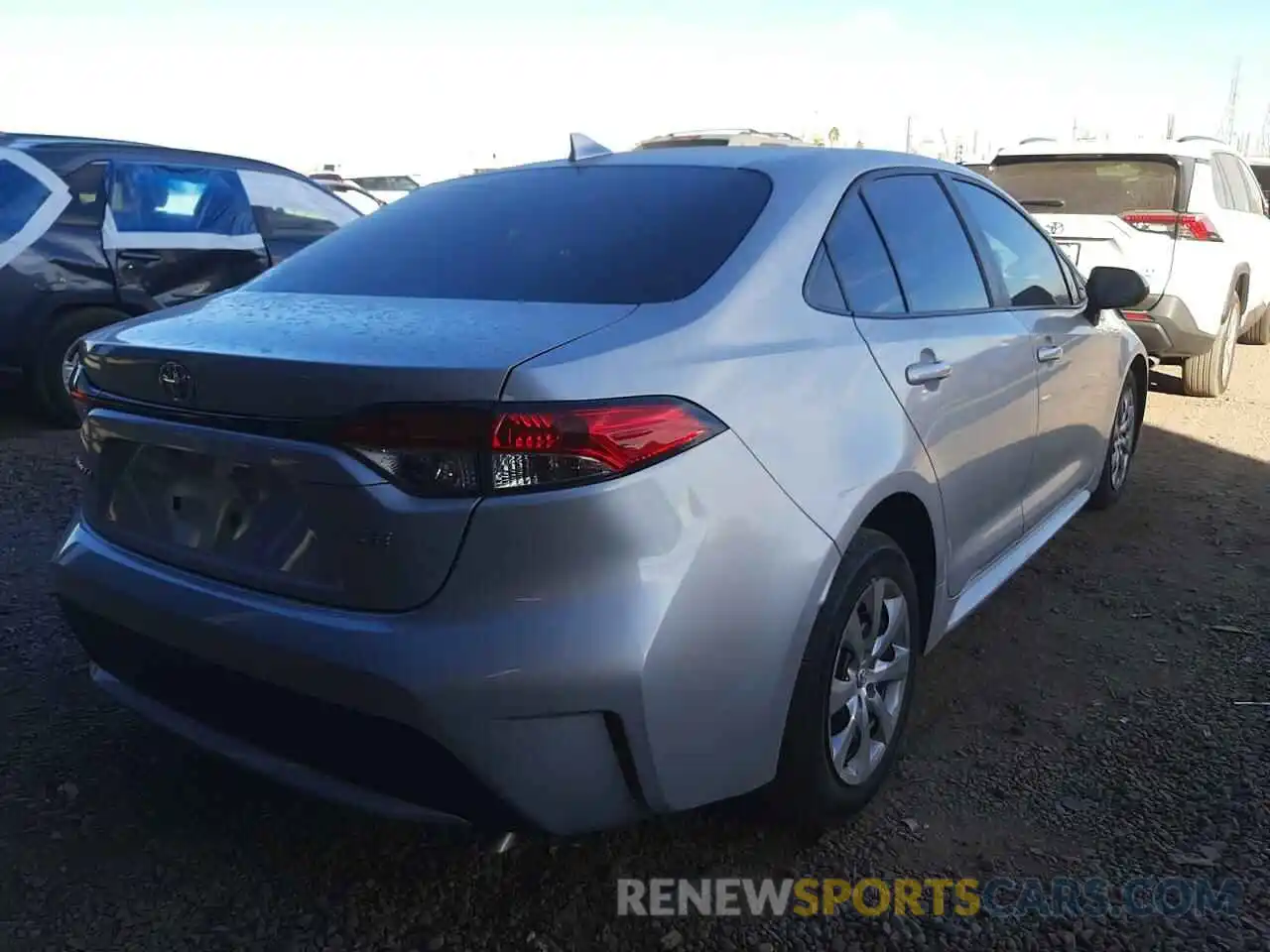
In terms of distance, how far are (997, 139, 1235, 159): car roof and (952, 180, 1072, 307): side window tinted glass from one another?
3.85 meters

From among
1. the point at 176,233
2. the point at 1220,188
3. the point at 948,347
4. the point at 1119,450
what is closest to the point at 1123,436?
the point at 1119,450

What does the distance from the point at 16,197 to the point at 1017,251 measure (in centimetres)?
489

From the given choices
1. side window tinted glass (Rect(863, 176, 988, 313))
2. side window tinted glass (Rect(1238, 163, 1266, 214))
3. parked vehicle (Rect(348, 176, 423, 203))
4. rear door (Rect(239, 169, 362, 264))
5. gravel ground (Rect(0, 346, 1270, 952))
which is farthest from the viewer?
parked vehicle (Rect(348, 176, 423, 203))

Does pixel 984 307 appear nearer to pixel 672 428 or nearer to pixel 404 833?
pixel 672 428

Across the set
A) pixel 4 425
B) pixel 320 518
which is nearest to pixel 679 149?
pixel 320 518

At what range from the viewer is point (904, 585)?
8.26 ft

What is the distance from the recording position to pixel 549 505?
175 cm

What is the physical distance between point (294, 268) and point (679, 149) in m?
1.07

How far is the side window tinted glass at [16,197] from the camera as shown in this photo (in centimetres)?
551

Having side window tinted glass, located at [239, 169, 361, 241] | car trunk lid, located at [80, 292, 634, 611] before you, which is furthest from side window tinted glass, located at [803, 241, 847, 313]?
side window tinted glass, located at [239, 169, 361, 241]

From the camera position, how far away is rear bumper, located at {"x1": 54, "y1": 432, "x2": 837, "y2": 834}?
176 cm

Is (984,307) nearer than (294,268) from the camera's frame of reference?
No

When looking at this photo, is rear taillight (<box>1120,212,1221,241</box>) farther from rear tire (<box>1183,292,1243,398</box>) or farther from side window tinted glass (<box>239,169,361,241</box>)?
side window tinted glass (<box>239,169,361,241</box>)

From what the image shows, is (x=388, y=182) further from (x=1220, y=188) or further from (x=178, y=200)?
(x=1220, y=188)
